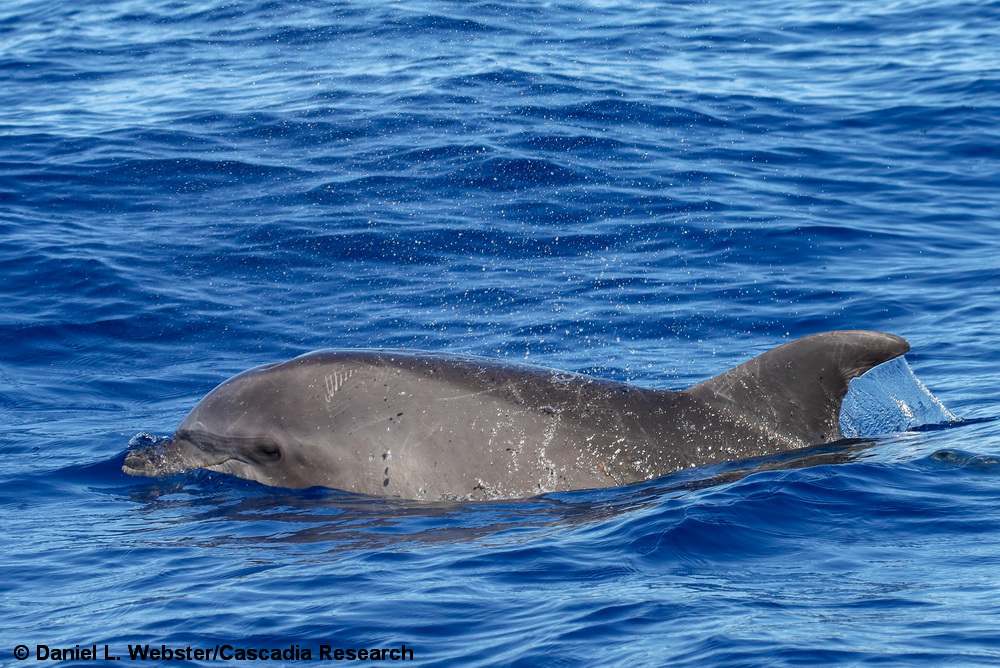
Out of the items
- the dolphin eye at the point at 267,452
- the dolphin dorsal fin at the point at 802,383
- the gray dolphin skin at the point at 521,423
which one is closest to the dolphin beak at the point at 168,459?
the dolphin eye at the point at 267,452

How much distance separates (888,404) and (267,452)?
4.79m

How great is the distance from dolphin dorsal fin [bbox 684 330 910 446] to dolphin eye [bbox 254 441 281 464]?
10.2ft

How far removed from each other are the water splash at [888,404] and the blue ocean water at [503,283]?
0.79ft

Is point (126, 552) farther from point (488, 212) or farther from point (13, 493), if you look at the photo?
point (488, 212)

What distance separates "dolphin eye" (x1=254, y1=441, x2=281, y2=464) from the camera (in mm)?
9680

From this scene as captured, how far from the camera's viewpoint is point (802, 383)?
29.9 feet

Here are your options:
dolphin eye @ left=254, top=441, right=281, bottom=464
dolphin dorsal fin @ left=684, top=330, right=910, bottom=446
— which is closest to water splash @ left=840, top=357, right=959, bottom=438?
dolphin dorsal fin @ left=684, top=330, right=910, bottom=446

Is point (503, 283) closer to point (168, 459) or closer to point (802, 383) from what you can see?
point (168, 459)

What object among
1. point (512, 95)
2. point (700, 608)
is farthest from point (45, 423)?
point (512, 95)

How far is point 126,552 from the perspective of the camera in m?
8.86

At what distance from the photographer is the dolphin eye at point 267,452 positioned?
968 centimetres

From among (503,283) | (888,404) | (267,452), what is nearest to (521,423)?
(267,452)

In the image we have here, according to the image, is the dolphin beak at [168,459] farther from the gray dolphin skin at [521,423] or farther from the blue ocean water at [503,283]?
the gray dolphin skin at [521,423]

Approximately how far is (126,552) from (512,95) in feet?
55.6
